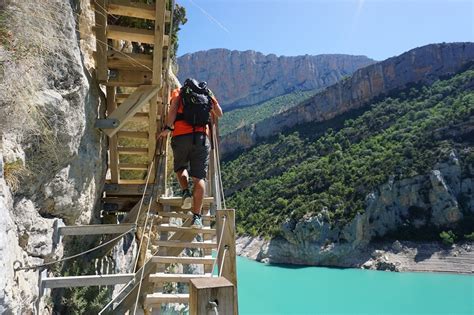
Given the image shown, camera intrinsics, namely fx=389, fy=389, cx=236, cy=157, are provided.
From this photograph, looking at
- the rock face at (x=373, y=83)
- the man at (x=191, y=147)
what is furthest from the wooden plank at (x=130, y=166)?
the rock face at (x=373, y=83)

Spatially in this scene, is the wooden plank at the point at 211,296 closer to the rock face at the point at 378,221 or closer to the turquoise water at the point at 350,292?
the turquoise water at the point at 350,292

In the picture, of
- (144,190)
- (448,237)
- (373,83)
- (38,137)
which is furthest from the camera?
(373,83)

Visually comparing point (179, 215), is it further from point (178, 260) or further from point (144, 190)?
point (178, 260)

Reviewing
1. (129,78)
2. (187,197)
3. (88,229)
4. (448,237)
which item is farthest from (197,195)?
(448,237)

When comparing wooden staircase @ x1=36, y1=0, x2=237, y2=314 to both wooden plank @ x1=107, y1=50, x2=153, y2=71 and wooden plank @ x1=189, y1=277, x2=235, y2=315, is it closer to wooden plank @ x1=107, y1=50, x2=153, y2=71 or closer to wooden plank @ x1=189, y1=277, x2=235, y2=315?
wooden plank @ x1=107, y1=50, x2=153, y2=71

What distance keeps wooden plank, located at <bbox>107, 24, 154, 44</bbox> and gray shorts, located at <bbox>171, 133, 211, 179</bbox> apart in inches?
41.5

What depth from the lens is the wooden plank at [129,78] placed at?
421cm

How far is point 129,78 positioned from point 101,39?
516 millimetres

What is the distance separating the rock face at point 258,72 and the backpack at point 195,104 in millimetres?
104273

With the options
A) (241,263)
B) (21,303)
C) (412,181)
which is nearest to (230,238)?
(21,303)

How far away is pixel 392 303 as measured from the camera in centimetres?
2119

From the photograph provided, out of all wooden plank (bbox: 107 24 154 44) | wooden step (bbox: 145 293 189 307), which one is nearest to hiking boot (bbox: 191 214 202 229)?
wooden step (bbox: 145 293 189 307)

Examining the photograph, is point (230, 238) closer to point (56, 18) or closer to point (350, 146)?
point (56, 18)

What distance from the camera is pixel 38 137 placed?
9.21 feet
